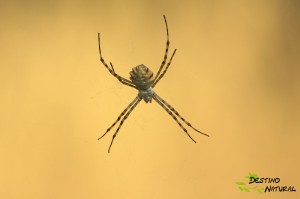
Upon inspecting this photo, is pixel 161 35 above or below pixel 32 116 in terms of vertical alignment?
above

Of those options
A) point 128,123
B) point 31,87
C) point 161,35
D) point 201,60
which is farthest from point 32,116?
point 201,60

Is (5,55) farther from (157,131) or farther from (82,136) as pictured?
(157,131)

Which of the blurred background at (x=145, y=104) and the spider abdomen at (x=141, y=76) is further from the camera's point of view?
the blurred background at (x=145, y=104)

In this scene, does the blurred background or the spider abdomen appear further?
the blurred background

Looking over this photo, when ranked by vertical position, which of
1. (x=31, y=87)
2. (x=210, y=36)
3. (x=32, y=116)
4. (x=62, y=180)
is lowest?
(x=62, y=180)
